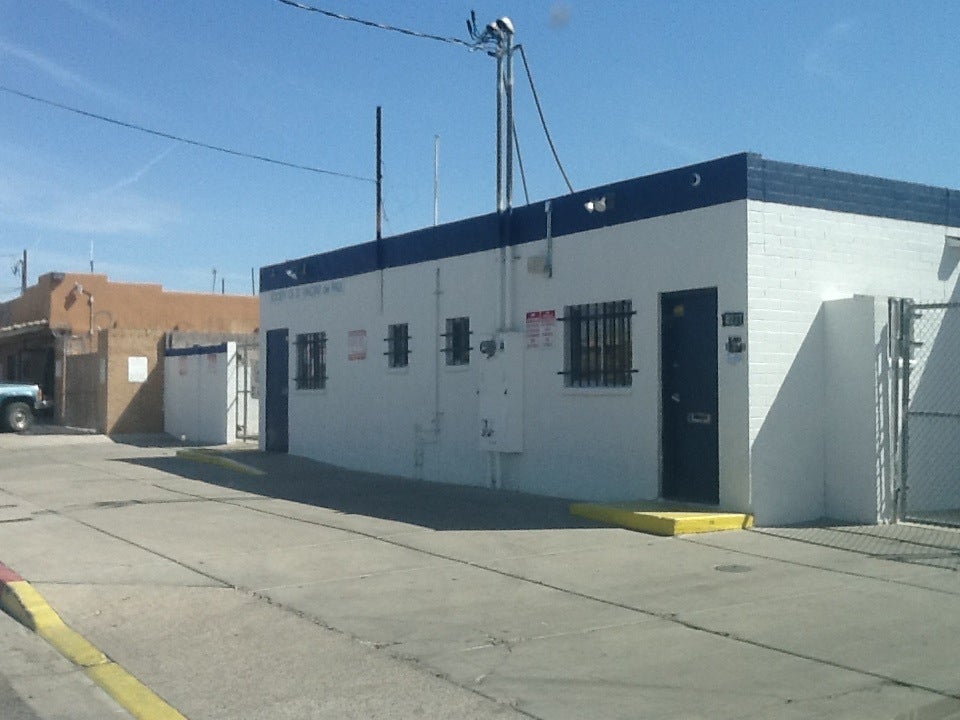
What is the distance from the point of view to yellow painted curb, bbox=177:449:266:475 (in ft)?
59.8

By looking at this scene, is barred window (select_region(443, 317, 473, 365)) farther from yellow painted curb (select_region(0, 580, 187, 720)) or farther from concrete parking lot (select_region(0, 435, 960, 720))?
yellow painted curb (select_region(0, 580, 187, 720))

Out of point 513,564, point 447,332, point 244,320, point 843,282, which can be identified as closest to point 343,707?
point 513,564

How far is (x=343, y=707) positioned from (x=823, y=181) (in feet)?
28.7

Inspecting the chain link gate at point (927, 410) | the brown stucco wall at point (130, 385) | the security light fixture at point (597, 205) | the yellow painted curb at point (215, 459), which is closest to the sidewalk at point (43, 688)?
the security light fixture at point (597, 205)

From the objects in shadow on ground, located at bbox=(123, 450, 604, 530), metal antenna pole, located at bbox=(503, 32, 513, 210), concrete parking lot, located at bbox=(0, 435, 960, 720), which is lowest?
concrete parking lot, located at bbox=(0, 435, 960, 720)

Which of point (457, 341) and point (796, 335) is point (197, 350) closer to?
point (457, 341)

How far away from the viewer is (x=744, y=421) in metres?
11.5

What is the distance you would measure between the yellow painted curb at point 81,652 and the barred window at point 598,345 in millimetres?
7123

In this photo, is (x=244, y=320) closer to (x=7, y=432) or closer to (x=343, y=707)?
(x=7, y=432)

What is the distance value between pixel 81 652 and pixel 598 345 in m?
7.93

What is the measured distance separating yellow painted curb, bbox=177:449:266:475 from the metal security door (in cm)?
800

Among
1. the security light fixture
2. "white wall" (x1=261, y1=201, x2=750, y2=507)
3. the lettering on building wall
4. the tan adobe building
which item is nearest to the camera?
"white wall" (x1=261, y1=201, x2=750, y2=507)

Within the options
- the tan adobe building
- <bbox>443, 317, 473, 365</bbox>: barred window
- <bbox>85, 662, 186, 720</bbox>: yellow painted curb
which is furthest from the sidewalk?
the tan adobe building

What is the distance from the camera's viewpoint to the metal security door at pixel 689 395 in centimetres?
1205
